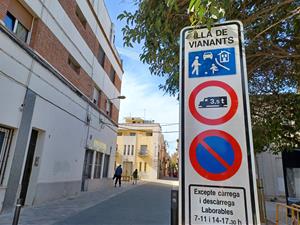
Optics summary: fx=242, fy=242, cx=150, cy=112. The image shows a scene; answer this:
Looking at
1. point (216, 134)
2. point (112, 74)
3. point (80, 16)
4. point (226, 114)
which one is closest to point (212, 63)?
point (226, 114)

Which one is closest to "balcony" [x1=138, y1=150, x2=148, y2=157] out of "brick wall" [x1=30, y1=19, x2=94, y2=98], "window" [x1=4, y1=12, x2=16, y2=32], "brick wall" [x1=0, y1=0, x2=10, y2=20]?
"brick wall" [x1=30, y1=19, x2=94, y2=98]

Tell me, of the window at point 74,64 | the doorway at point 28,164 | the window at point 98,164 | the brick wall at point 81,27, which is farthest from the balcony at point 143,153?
the doorway at point 28,164

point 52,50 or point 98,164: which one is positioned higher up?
point 52,50

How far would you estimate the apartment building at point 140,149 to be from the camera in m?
37.8

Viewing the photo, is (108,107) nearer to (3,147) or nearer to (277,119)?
(3,147)

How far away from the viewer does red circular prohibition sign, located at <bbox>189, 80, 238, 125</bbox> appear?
1.50m

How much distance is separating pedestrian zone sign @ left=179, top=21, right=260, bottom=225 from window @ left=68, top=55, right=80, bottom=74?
1094cm

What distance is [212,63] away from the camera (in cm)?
166

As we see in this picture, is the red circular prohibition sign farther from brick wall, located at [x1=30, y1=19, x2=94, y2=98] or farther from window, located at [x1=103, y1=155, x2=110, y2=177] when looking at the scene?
window, located at [x1=103, y1=155, x2=110, y2=177]

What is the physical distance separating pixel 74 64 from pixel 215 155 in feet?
39.2

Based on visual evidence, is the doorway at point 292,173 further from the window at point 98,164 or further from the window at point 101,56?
the window at point 101,56

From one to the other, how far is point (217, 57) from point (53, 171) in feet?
32.4

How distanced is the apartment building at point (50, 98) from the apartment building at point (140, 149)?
2176 centimetres

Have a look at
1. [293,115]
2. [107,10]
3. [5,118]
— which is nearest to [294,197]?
[293,115]
